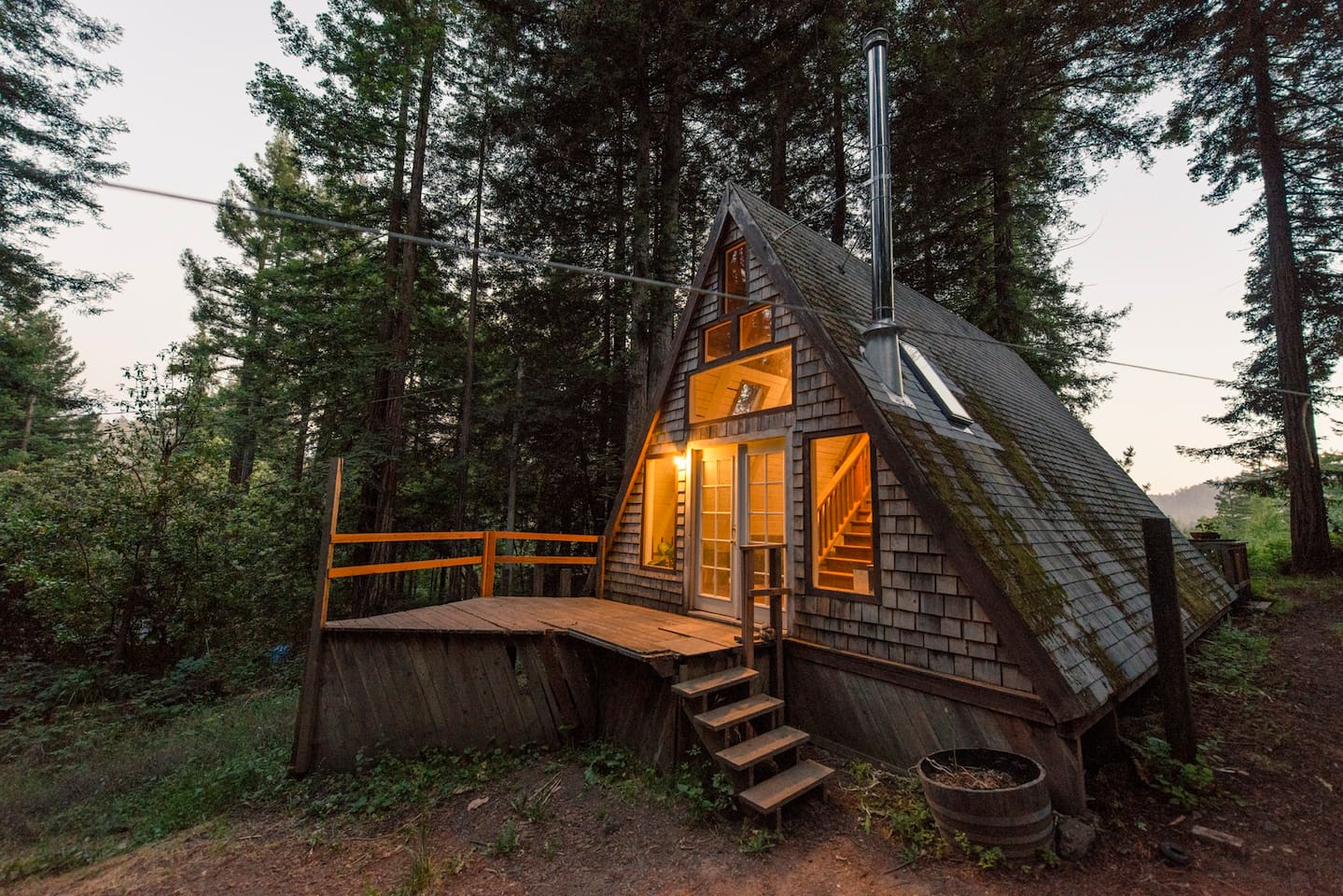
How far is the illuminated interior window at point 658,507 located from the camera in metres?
6.50

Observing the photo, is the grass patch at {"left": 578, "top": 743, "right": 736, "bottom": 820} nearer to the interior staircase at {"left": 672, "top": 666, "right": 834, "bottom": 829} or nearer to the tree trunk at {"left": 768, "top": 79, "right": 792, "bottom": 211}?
the interior staircase at {"left": 672, "top": 666, "right": 834, "bottom": 829}

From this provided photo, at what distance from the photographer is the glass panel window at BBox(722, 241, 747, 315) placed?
614cm

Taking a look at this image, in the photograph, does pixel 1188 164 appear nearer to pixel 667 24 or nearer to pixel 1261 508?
pixel 667 24

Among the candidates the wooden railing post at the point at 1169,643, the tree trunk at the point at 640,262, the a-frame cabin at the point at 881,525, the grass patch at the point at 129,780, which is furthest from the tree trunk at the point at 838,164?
the grass patch at the point at 129,780

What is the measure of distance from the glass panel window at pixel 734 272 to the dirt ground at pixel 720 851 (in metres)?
5.00

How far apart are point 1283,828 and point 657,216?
11.8 metres

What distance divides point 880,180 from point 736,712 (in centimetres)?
483

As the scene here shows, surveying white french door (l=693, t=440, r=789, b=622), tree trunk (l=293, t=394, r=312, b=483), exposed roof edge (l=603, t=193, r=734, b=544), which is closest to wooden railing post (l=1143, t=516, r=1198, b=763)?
white french door (l=693, t=440, r=789, b=622)

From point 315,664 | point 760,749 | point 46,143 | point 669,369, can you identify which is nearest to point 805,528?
point 760,749

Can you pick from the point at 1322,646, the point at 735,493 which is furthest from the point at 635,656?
the point at 1322,646

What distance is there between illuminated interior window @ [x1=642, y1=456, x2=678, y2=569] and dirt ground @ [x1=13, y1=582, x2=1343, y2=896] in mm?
2775

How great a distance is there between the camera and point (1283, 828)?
10.2 feet

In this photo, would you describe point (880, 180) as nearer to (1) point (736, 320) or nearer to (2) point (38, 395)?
(1) point (736, 320)

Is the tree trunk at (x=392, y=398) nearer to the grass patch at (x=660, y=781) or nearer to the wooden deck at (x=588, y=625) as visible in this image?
A: the wooden deck at (x=588, y=625)
